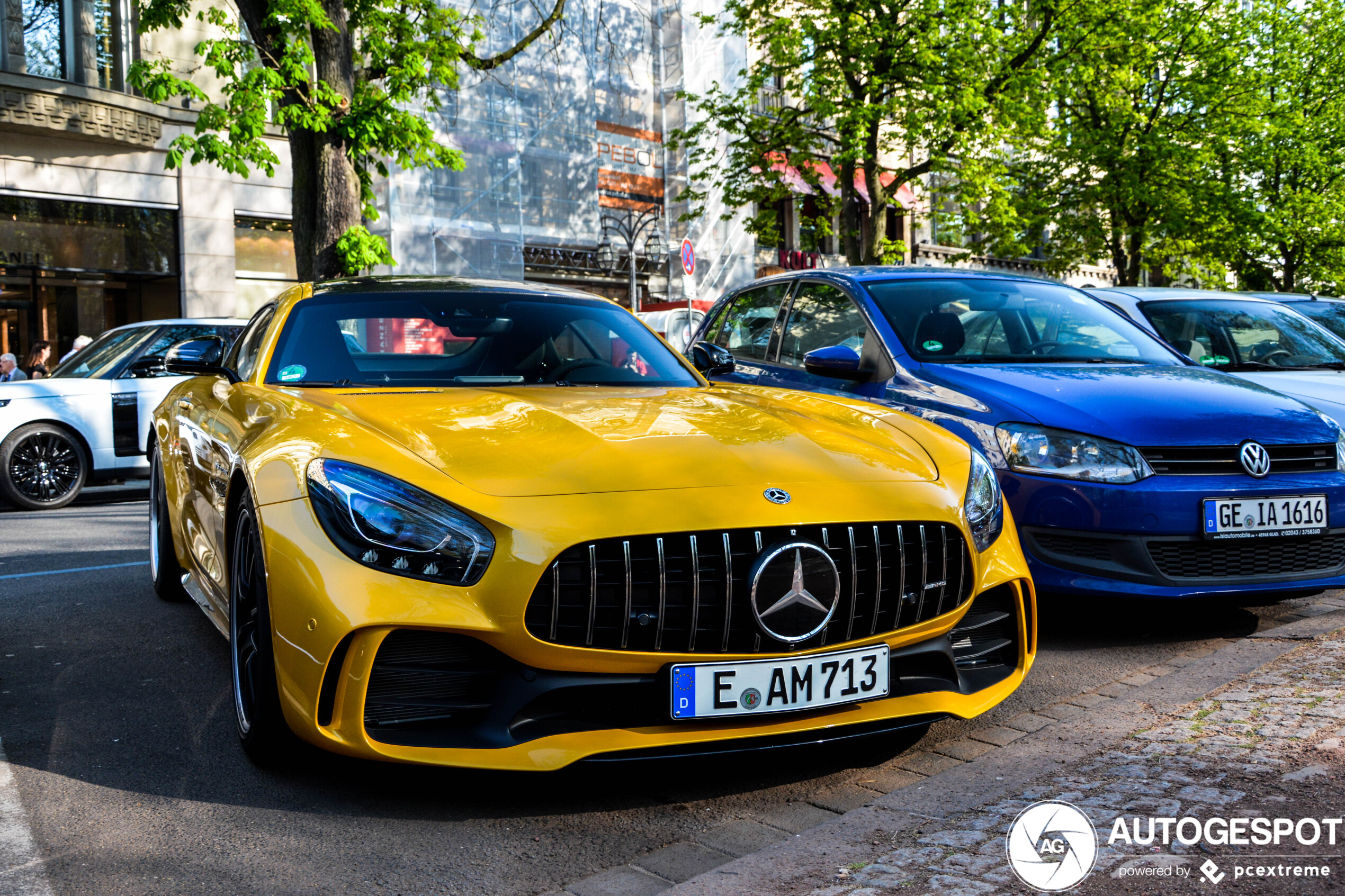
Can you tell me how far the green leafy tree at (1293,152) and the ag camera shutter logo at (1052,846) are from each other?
1023 inches

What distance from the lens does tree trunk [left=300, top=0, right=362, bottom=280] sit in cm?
1230

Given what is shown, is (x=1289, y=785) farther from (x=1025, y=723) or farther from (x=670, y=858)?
(x=670, y=858)

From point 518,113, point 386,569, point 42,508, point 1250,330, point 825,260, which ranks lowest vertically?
point 42,508

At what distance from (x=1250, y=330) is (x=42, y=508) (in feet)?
32.5

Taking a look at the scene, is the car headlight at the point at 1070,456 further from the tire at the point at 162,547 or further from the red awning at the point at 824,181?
the red awning at the point at 824,181

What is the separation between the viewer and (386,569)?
9.17 ft

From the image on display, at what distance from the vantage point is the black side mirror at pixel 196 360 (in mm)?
4680

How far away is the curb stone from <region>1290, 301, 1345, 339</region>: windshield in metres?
5.33

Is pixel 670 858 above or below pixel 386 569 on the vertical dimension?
below

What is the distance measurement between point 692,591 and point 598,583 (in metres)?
0.23

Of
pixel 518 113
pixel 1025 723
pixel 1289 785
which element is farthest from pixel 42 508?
pixel 518 113

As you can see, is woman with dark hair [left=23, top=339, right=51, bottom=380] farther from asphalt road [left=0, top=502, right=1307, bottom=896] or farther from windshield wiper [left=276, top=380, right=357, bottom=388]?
windshield wiper [left=276, top=380, right=357, bottom=388]

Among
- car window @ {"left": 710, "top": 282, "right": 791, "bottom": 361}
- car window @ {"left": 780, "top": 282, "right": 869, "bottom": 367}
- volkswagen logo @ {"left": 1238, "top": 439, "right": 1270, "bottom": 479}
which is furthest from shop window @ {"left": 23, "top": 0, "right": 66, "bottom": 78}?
volkswagen logo @ {"left": 1238, "top": 439, "right": 1270, "bottom": 479}

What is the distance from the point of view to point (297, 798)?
3.08 meters
